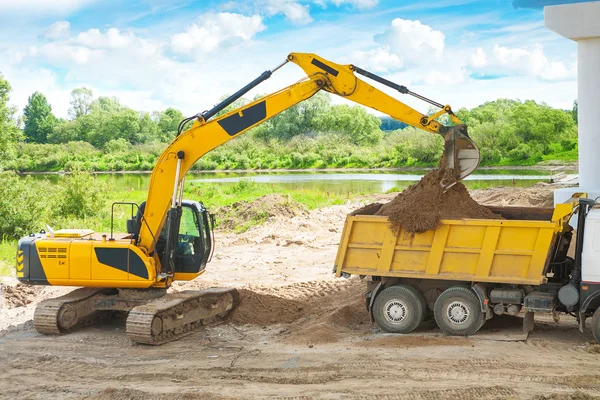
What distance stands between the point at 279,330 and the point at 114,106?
9580 cm

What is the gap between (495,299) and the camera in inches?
461

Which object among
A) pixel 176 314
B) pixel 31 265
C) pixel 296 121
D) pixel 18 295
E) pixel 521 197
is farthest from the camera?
pixel 296 121

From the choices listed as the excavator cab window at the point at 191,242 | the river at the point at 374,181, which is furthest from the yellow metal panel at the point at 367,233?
the river at the point at 374,181

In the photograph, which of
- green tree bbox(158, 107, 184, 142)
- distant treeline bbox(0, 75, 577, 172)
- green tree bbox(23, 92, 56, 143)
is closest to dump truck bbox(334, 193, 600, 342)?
distant treeline bbox(0, 75, 577, 172)

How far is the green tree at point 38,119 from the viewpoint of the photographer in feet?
315

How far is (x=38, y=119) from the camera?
102125mm

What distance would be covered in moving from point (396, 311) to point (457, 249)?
1485 mm

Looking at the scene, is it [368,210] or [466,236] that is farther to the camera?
[368,210]

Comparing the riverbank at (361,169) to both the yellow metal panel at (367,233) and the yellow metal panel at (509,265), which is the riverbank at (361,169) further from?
the yellow metal panel at (367,233)

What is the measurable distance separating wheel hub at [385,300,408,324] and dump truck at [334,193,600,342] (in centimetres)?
2

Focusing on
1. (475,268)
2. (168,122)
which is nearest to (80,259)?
(475,268)

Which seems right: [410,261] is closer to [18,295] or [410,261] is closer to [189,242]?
[189,242]

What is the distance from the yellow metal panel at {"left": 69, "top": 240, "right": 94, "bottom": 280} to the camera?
12.9 meters

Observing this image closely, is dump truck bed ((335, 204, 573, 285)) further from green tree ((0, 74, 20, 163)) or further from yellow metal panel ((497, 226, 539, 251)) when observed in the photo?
green tree ((0, 74, 20, 163))
